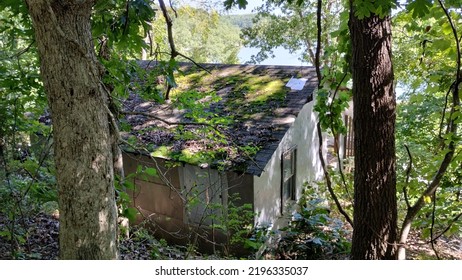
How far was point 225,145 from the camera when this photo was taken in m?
5.71

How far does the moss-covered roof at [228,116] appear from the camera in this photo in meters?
5.35

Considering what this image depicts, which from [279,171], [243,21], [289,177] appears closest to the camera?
[279,171]

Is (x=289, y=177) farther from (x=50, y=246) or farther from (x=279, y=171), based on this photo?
(x=50, y=246)

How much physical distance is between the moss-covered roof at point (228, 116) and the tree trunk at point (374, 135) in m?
1.68

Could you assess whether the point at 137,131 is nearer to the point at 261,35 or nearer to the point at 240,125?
the point at 240,125

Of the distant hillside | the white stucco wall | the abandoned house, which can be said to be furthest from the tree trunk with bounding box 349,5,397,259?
the distant hillside

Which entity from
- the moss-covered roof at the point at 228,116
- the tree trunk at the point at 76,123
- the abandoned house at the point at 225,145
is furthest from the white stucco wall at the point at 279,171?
the tree trunk at the point at 76,123

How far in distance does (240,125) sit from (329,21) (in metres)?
7.59

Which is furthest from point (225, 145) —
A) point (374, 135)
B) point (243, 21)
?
point (243, 21)

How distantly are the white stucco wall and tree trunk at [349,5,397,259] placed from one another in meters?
2.96

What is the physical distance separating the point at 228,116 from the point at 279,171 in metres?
1.58

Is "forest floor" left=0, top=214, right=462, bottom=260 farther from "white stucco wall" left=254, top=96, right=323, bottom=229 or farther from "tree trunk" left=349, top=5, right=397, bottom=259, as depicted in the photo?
"white stucco wall" left=254, top=96, right=323, bottom=229

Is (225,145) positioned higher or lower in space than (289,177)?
higher

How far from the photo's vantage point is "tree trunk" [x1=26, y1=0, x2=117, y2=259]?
1769 millimetres
